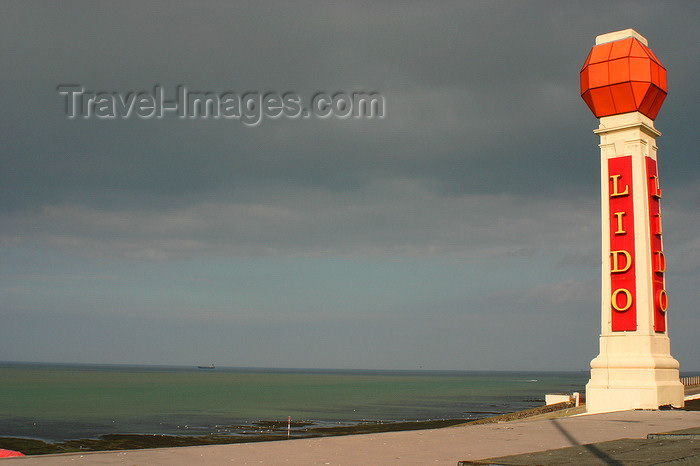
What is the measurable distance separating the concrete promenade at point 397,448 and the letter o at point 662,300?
1097 centimetres

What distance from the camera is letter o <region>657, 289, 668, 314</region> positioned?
3155 centimetres

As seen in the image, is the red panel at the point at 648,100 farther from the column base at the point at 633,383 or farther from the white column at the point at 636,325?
the column base at the point at 633,383

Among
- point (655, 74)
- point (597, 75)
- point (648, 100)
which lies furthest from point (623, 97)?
point (655, 74)

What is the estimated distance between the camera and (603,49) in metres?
33.0

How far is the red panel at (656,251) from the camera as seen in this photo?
103 ft

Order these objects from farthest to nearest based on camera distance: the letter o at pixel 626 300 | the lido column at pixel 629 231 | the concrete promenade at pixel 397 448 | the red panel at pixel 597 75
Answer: the red panel at pixel 597 75 < the letter o at pixel 626 300 < the lido column at pixel 629 231 < the concrete promenade at pixel 397 448

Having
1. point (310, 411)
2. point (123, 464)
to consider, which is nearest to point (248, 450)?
point (123, 464)

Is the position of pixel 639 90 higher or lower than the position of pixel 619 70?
lower

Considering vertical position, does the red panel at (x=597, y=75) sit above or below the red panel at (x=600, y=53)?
below

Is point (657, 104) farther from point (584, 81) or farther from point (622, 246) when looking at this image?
point (622, 246)

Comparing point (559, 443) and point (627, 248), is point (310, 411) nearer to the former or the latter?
point (627, 248)

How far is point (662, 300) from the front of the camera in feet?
104

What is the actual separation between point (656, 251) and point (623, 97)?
7.71 m

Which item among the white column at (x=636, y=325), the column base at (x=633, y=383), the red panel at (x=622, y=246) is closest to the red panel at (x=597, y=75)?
the white column at (x=636, y=325)
